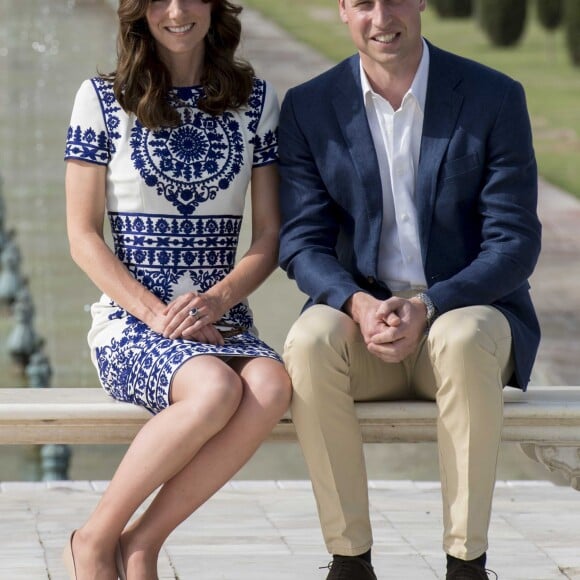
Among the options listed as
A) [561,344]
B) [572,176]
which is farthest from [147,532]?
[572,176]

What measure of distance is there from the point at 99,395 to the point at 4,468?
5329 millimetres

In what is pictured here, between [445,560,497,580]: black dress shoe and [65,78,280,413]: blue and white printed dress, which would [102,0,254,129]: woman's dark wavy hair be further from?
[445,560,497,580]: black dress shoe

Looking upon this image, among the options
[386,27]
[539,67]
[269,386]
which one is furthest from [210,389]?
[539,67]

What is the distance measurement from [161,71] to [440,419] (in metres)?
0.92

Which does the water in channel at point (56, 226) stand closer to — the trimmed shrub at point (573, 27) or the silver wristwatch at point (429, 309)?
the trimmed shrub at point (573, 27)

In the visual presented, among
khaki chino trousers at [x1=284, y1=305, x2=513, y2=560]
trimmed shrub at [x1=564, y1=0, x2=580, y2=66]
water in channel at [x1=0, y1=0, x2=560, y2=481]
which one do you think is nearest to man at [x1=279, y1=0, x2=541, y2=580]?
khaki chino trousers at [x1=284, y1=305, x2=513, y2=560]

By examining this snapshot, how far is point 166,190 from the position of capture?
2.87m

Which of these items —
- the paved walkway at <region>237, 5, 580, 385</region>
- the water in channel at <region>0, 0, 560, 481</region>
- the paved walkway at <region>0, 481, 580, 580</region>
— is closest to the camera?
the paved walkway at <region>0, 481, 580, 580</region>

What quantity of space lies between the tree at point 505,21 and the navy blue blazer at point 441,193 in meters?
8.83

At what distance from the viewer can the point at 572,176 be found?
10758 mm

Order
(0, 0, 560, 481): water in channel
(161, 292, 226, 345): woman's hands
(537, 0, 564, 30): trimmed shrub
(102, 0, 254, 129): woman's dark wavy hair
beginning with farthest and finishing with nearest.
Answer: (537, 0, 564, 30): trimmed shrub, (0, 0, 560, 481): water in channel, (102, 0, 254, 129): woman's dark wavy hair, (161, 292, 226, 345): woman's hands

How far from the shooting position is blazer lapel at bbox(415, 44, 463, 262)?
279 centimetres

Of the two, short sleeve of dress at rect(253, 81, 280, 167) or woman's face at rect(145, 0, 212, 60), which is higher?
woman's face at rect(145, 0, 212, 60)

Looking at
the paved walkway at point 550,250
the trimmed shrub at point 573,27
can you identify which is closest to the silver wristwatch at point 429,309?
the paved walkway at point 550,250
